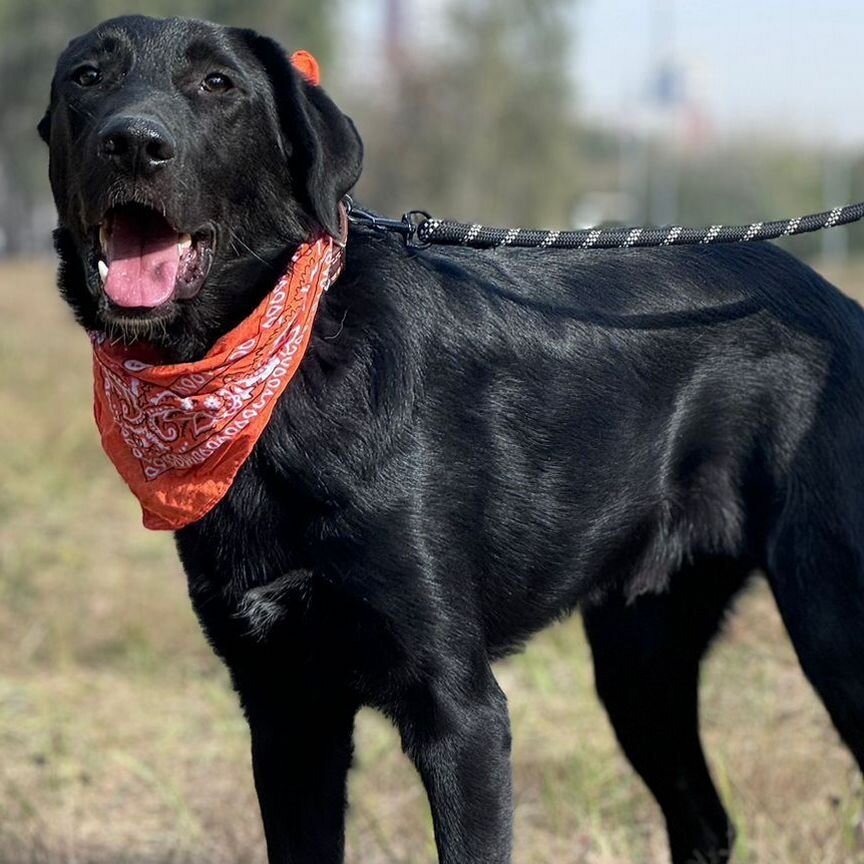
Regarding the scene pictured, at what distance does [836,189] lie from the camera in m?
45.4

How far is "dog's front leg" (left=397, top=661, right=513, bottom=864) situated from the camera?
2.97m

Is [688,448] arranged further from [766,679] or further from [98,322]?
[766,679]

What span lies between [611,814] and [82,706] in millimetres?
2108

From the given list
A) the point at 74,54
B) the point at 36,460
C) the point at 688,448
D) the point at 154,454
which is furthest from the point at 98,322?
the point at 36,460

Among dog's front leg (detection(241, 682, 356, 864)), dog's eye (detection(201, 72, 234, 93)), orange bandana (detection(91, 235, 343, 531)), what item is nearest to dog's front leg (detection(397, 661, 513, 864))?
dog's front leg (detection(241, 682, 356, 864))

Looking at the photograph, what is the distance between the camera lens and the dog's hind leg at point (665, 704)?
393 cm

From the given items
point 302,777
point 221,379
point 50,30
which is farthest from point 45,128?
point 50,30

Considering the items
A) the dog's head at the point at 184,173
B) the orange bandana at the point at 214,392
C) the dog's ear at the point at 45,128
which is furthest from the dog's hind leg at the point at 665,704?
the dog's ear at the point at 45,128

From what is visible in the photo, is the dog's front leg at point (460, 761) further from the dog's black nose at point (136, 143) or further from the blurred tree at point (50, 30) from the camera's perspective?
the blurred tree at point (50, 30)

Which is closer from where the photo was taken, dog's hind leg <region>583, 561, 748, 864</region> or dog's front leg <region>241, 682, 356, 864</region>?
dog's front leg <region>241, 682, 356, 864</region>

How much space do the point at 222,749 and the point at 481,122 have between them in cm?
2839

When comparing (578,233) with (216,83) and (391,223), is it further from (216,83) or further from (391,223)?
(216,83)

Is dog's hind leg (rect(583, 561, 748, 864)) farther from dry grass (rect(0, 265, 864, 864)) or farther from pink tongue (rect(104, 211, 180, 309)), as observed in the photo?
pink tongue (rect(104, 211, 180, 309))

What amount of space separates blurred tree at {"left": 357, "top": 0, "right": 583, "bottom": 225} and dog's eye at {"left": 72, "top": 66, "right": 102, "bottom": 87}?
2790 centimetres
